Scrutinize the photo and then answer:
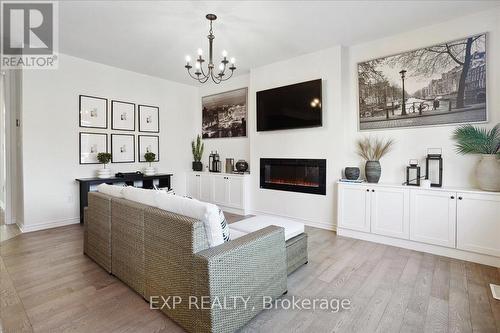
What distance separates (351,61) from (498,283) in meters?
3.24

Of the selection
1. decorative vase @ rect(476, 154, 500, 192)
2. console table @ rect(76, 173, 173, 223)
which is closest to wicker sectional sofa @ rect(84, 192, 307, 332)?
console table @ rect(76, 173, 173, 223)

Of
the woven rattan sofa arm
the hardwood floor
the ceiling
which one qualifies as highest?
the ceiling

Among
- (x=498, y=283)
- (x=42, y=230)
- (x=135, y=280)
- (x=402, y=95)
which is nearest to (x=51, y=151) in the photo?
(x=42, y=230)

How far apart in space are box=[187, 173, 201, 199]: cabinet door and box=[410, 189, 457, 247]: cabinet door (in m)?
4.13

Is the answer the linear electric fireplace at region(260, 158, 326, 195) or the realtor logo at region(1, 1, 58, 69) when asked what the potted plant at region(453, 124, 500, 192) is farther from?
the realtor logo at region(1, 1, 58, 69)

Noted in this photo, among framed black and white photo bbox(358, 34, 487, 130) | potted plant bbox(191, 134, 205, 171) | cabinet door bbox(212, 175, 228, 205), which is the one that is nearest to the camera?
framed black and white photo bbox(358, 34, 487, 130)

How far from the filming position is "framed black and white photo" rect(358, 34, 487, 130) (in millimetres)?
3004

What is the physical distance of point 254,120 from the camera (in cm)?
493

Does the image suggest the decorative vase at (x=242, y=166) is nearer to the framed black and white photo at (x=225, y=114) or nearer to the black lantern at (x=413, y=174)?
the framed black and white photo at (x=225, y=114)

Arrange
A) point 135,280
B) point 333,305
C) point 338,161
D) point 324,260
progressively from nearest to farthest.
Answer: point 333,305
point 135,280
point 324,260
point 338,161

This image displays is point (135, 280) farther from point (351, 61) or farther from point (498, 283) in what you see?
point (351, 61)

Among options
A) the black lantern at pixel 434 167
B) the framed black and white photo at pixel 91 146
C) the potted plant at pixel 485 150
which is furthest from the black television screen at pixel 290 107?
the framed black and white photo at pixel 91 146

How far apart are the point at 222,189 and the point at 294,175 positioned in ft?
5.30

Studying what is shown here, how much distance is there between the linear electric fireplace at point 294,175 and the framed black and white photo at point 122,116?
2.72 m
